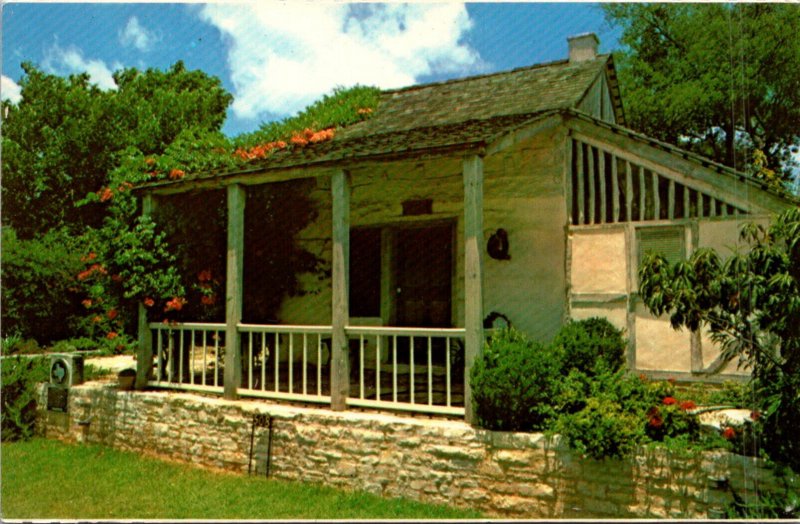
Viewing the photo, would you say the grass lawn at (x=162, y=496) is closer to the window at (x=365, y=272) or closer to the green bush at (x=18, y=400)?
the green bush at (x=18, y=400)

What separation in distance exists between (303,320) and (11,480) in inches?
173

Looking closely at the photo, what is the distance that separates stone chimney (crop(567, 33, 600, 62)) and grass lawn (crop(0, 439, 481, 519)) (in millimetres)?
8088

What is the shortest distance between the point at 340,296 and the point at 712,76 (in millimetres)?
17223

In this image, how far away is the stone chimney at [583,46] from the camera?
1062cm

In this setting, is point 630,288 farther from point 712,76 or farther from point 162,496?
point 712,76

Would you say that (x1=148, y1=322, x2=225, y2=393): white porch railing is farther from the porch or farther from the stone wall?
the stone wall

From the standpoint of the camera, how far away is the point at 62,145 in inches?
725

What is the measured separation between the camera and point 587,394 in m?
5.72

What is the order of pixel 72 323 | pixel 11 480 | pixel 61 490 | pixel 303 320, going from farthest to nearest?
pixel 72 323, pixel 303 320, pixel 11 480, pixel 61 490

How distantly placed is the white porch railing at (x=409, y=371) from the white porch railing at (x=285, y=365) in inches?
17.6

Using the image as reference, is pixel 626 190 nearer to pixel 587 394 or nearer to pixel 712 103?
pixel 587 394

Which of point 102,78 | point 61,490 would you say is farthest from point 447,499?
point 102,78

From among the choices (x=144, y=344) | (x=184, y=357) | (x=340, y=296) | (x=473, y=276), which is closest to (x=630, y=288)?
(x=473, y=276)

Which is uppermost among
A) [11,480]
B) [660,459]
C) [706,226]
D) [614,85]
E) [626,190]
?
[614,85]
